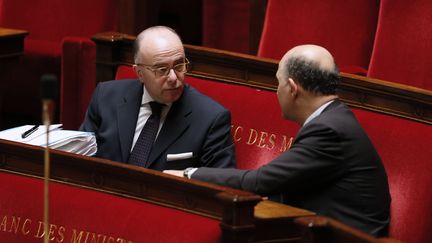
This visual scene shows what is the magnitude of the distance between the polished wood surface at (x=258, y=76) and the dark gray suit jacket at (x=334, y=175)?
4.7 inches

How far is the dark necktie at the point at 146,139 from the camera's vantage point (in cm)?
114

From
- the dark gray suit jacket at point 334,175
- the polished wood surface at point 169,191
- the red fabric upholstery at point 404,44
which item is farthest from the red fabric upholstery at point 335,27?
the polished wood surface at point 169,191

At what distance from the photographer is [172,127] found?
1135 millimetres

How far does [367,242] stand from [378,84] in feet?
1.46

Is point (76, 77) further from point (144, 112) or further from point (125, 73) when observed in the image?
point (144, 112)

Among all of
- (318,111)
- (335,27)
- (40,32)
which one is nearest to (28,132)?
(318,111)

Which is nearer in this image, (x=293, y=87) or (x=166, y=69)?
(x=293, y=87)

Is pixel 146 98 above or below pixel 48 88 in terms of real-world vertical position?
below

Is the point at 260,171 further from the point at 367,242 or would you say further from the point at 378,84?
the point at 367,242

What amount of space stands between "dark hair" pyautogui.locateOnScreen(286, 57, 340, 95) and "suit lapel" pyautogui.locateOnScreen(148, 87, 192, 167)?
202 mm

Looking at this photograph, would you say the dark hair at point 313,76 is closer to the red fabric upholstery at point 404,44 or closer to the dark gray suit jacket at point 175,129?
the dark gray suit jacket at point 175,129

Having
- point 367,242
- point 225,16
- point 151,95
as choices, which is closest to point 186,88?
point 151,95

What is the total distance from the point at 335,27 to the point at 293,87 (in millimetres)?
404

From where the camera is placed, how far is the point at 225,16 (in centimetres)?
193
